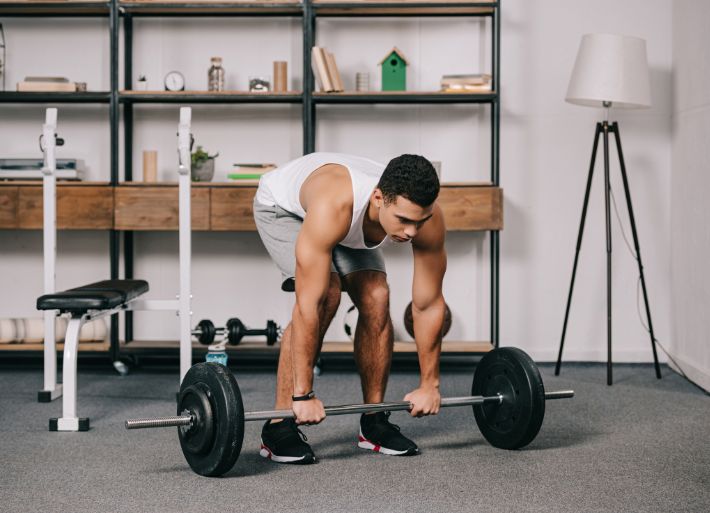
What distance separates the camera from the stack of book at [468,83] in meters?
4.27

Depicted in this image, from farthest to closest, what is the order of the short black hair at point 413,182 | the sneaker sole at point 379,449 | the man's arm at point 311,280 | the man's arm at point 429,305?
the sneaker sole at point 379,449 < the man's arm at point 429,305 < the man's arm at point 311,280 < the short black hair at point 413,182

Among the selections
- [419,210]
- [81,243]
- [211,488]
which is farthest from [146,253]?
[419,210]

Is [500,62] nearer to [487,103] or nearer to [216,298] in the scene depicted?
[487,103]

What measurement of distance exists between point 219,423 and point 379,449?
63 centimetres

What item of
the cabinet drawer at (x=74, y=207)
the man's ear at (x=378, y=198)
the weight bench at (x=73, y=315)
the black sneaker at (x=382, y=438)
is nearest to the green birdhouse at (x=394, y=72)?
the cabinet drawer at (x=74, y=207)

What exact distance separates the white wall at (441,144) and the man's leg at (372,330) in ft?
5.94

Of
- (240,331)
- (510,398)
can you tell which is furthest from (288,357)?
(240,331)

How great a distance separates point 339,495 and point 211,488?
36 centimetres

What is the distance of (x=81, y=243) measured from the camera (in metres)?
4.64

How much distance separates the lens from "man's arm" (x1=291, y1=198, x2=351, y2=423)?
7.42ft

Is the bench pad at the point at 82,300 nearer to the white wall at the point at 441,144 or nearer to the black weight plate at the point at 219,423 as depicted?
the black weight plate at the point at 219,423

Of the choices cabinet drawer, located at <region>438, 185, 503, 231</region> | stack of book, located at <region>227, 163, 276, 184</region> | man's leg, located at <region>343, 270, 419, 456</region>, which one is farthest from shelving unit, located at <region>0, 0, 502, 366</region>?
man's leg, located at <region>343, 270, 419, 456</region>

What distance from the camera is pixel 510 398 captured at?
2.64m

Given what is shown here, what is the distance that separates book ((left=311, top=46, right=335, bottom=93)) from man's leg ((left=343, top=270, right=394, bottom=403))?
1787 mm
